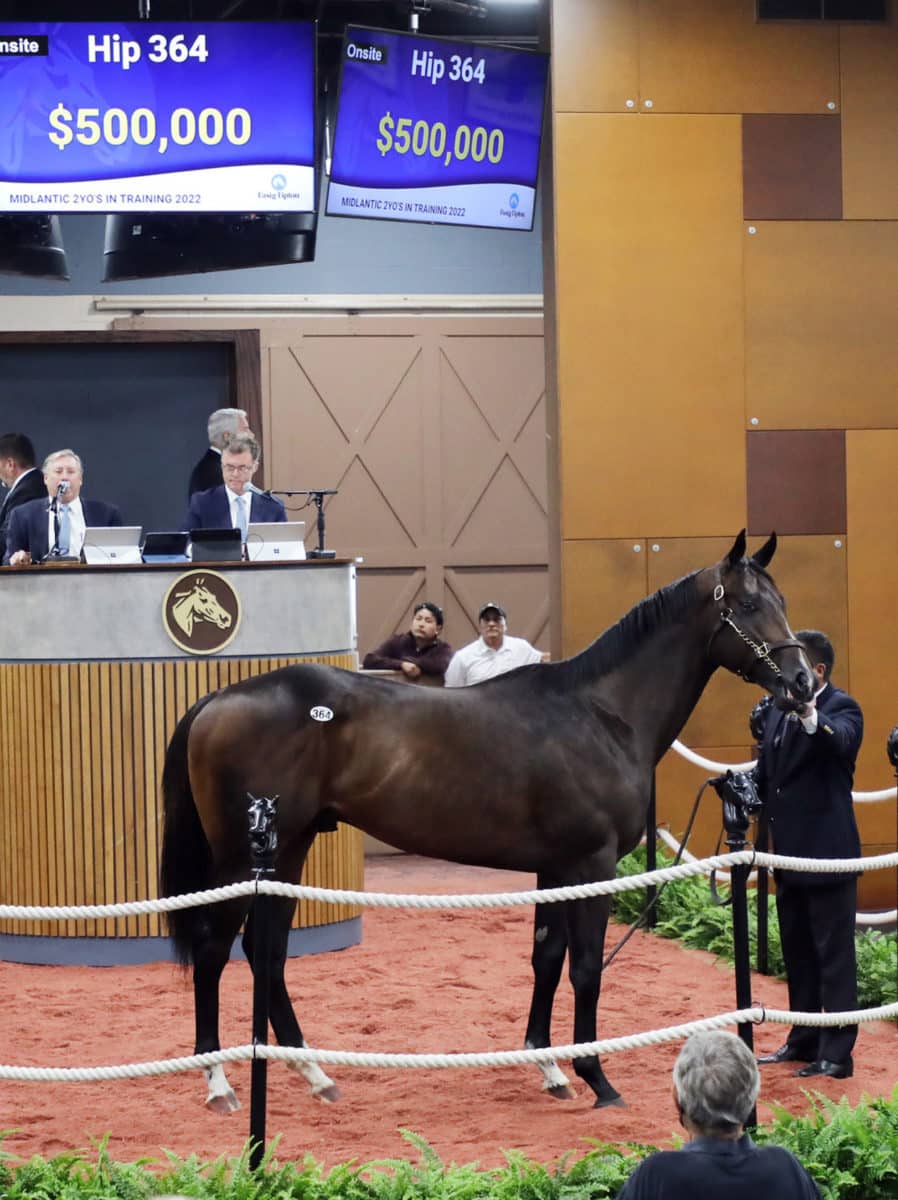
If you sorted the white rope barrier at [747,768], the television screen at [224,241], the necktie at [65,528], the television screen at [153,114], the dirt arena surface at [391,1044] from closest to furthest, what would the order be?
the dirt arena surface at [391,1044] < the white rope barrier at [747,768] < the necktie at [65,528] < the television screen at [153,114] < the television screen at [224,241]

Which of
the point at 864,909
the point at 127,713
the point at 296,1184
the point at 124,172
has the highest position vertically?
the point at 124,172

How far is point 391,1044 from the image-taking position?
6445 mm

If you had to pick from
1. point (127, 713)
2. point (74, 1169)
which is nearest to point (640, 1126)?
point (74, 1169)

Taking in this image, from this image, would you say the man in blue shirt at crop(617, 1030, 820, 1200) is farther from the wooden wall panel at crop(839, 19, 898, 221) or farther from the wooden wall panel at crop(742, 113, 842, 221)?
the wooden wall panel at crop(839, 19, 898, 221)

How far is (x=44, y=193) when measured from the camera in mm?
9328

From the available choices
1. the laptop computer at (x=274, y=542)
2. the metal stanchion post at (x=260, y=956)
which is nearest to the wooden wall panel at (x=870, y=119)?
the laptop computer at (x=274, y=542)

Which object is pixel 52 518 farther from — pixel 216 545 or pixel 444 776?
pixel 444 776

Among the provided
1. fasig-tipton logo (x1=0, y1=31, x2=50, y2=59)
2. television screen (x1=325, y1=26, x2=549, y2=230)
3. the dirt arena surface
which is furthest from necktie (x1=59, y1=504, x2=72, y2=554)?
fasig-tipton logo (x1=0, y1=31, x2=50, y2=59)

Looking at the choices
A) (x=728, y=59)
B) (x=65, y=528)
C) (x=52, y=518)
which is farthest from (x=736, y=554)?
(x=728, y=59)

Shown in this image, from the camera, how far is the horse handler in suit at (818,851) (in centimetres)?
609

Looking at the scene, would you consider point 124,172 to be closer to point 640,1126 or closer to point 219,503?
point 219,503

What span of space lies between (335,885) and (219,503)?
6.61ft

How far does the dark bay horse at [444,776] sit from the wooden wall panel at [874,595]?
14.6 ft

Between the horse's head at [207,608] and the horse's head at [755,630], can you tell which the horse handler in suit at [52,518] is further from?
the horse's head at [755,630]
